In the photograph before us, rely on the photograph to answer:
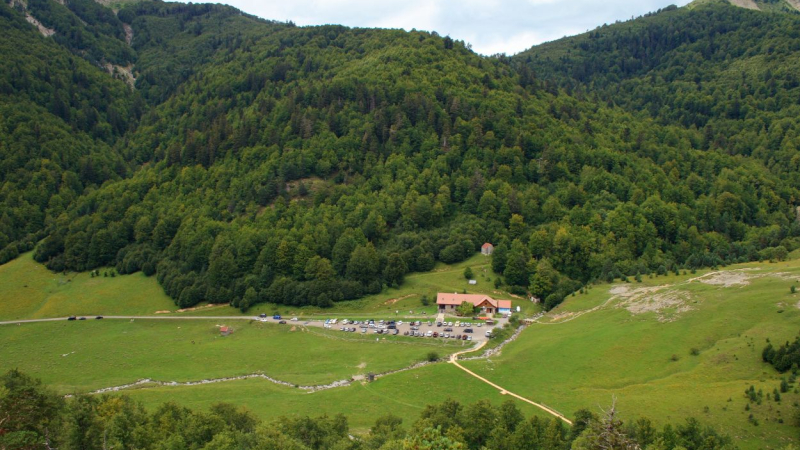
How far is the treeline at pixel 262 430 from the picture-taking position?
130ft

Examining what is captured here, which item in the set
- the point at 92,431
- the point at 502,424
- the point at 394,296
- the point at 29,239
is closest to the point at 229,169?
the point at 29,239

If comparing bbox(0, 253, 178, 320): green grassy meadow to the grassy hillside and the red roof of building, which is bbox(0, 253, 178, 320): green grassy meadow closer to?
the red roof of building

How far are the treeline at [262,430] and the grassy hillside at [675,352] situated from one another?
22.7 feet

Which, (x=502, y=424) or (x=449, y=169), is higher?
(x=449, y=169)

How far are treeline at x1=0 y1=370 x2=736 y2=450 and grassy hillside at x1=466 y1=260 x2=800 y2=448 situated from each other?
6.92 meters

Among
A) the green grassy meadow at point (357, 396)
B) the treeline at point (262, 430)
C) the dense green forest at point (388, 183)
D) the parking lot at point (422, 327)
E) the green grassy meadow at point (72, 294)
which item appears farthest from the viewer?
the green grassy meadow at point (72, 294)

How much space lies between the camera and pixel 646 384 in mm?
56188

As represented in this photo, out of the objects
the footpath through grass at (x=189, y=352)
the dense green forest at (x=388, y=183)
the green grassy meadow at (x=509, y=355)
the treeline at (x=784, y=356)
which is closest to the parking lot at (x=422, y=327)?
the footpath through grass at (x=189, y=352)

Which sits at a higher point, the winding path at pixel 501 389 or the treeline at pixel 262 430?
the treeline at pixel 262 430

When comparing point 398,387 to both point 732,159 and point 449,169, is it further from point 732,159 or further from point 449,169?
point 732,159

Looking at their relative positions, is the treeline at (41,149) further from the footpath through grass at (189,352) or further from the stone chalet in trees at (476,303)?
the stone chalet in trees at (476,303)

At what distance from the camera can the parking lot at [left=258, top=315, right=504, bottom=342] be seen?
260 ft

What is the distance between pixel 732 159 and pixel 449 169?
250ft

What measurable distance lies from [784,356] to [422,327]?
1768 inches
